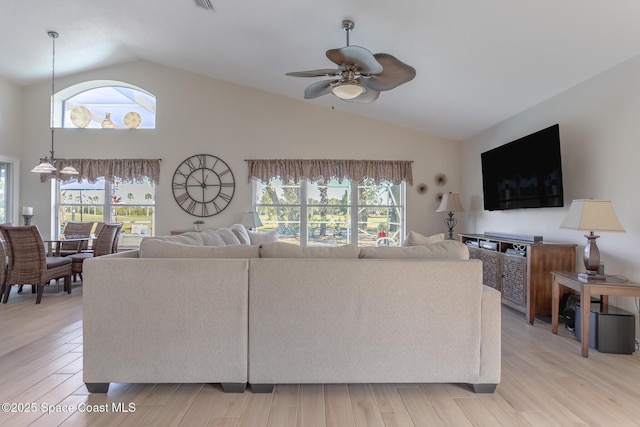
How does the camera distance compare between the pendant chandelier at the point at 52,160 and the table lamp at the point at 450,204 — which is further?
the table lamp at the point at 450,204

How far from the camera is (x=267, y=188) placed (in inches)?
234

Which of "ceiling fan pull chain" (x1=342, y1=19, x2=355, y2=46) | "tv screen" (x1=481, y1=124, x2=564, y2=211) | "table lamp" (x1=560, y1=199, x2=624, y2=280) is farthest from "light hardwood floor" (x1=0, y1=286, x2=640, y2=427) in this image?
"ceiling fan pull chain" (x1=342, y1=19, x2=355, y2=46)

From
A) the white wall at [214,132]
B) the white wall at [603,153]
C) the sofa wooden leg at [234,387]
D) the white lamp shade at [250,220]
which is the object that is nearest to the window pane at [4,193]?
the white wall at [214,132]

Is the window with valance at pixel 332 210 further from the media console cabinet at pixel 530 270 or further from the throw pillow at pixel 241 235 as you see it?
the media console cabinet at pixel 530 270

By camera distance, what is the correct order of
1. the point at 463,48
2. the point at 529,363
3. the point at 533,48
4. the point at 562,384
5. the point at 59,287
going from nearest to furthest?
the point at 562,384, the point at 529,363, the point at 533,48, the point at 463,48, the point at 59,287

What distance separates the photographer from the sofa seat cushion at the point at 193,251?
6.88 feet

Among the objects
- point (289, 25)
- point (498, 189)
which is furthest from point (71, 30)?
point (498, 189)

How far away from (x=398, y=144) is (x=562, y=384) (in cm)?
438

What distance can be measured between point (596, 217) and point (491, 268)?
1536 mm

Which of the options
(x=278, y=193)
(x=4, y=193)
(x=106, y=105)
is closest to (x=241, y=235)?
(x=278, y=193)

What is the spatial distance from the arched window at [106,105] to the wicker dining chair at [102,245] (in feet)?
6.89

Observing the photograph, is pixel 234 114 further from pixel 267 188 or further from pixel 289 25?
pixel 289 25

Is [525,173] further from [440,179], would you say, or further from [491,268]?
[440,179]

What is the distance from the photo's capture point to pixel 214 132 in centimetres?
580
